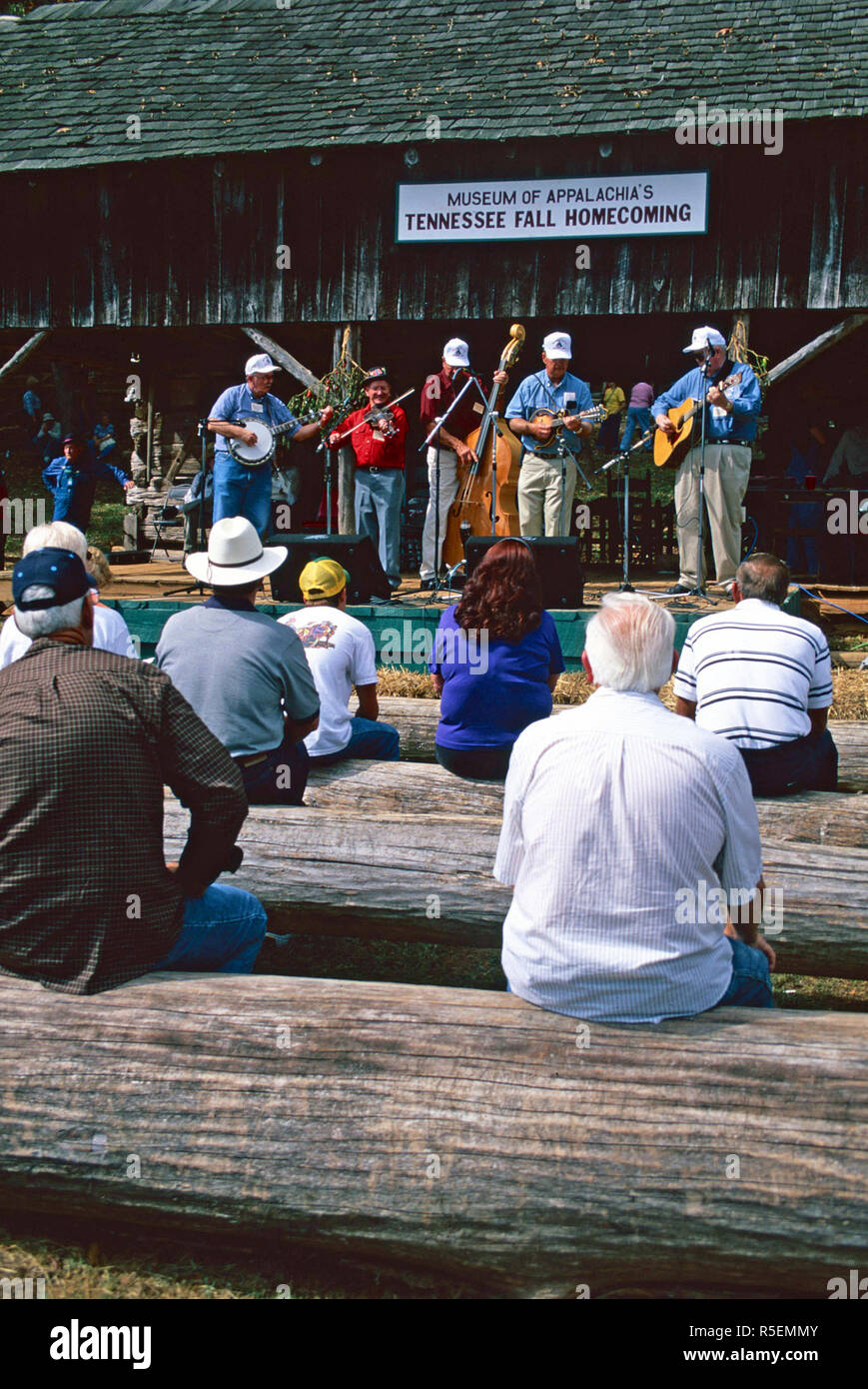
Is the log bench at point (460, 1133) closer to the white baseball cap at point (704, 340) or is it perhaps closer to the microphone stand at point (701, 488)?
the microphone stand at point (701, 488)

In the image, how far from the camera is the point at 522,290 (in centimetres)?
1392

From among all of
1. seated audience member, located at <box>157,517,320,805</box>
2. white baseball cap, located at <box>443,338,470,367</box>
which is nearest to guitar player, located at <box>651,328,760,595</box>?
white baseball cap, located at <box>443,338,470,367</box>

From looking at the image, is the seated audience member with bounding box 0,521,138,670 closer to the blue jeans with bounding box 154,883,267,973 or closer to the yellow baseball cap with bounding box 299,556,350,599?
the yellow baseball cap with bounding box 299,556,350,599

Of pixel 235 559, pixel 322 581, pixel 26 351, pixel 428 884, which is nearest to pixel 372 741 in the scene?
pixel 322 581

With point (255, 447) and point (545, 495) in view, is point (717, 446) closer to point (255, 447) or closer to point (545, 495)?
point (545, 495)

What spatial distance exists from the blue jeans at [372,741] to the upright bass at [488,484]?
18.9 ft

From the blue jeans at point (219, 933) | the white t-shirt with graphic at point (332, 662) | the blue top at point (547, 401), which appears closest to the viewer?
the blue jeans at point (219, 933)

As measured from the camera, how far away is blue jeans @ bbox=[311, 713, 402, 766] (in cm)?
649

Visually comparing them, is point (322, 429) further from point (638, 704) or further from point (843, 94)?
point (638, 704)

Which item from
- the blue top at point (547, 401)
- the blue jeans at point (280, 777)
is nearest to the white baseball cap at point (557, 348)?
the blue top at point (547, 401)

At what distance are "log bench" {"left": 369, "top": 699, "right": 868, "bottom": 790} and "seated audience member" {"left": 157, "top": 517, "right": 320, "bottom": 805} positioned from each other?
6.98 feet

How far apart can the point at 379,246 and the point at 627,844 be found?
12.3 m

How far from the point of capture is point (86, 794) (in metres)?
3.41

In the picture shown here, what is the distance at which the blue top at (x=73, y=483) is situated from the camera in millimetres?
14352
